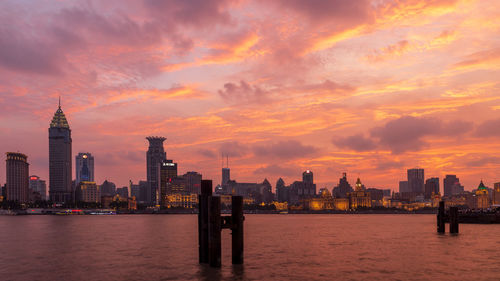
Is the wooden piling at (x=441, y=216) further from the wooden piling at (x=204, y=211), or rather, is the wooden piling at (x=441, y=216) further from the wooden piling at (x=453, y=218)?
the wooden piling at (x=204, y=211)

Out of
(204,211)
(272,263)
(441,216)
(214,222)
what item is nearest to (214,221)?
(214,222)

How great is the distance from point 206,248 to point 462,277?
851 inches

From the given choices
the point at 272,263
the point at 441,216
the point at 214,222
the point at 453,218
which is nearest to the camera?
the point at 214,222

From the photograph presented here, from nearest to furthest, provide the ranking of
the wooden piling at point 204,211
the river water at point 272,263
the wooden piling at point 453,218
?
the wooden piling at point 204,211, the river water at point 272,263, the wooden piling at point 453,218

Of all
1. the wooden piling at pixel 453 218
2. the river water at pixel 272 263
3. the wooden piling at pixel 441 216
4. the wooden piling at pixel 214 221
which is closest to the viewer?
the wooden piling at pixel 214 221

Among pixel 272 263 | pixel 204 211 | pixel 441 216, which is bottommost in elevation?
pixel 272 263

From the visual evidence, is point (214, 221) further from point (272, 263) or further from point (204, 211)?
point (272, 263)

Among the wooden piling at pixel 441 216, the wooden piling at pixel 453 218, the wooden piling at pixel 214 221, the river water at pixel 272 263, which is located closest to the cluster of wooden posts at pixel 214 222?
the wooden piling at pixel 214 221

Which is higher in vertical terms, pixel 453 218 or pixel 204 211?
pixel 204 211

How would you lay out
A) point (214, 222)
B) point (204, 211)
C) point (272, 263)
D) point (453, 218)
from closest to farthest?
point (214, 222) → point (204, 211) → point (272, 263) → point (453, 218)

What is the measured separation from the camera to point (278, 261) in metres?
56.1

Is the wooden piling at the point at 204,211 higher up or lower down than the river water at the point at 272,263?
higher up

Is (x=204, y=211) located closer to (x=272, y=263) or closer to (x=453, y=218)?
(x=272, y=263)

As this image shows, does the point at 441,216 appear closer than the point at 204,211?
No
